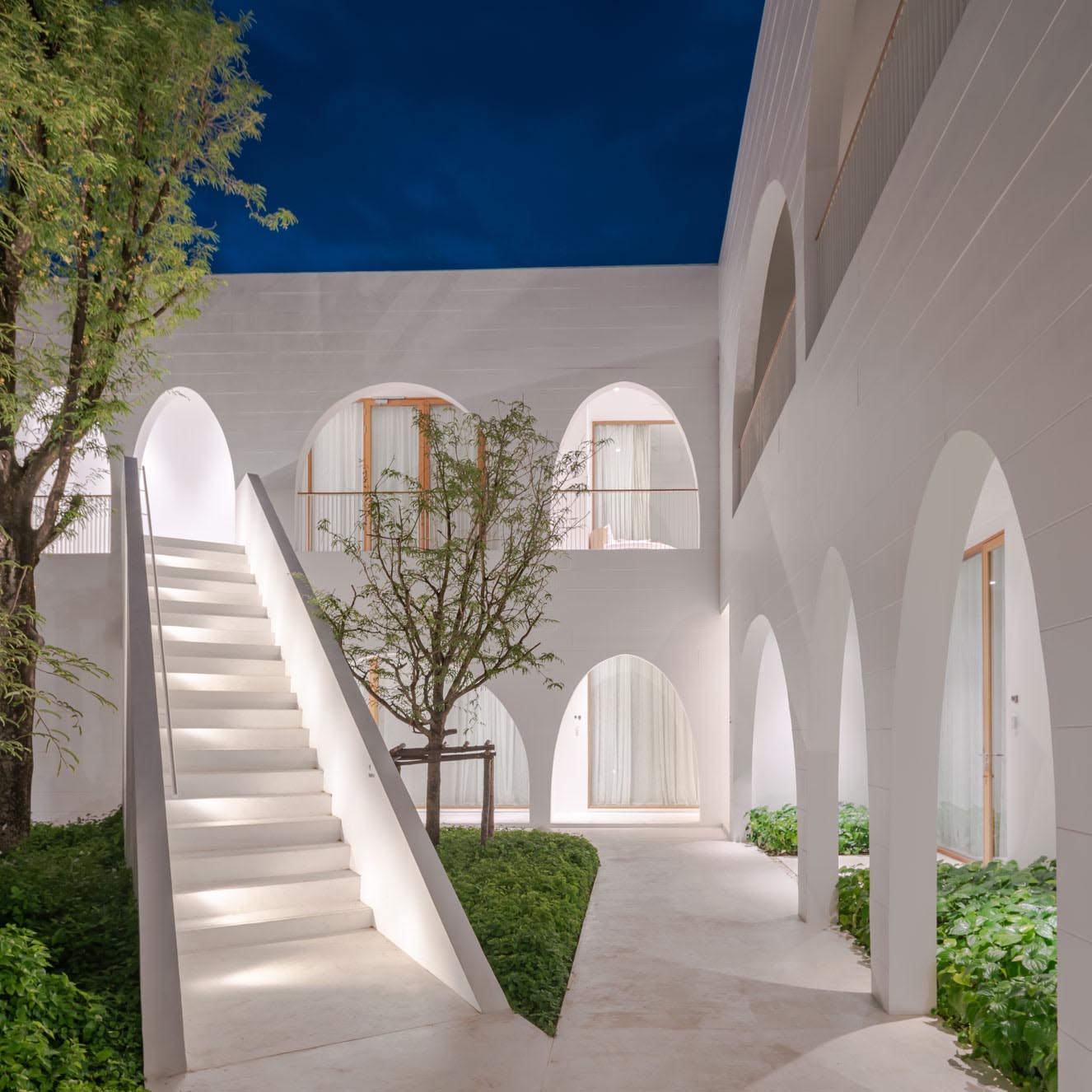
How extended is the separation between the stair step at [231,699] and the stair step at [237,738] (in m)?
0.24

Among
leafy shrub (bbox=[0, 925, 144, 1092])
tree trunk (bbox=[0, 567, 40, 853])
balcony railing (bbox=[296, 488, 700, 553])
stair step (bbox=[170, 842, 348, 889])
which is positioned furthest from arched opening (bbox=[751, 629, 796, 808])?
leafy shrub (bbox=[0, 925, 144, 1092])

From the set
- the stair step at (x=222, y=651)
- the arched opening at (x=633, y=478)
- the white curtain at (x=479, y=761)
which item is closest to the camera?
the stair step at (x=222, y=651)

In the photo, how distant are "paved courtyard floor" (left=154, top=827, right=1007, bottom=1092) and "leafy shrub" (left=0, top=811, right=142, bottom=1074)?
276 millimetres

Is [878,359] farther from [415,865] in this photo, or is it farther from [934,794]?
[415,865]

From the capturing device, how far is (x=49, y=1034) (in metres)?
3.78

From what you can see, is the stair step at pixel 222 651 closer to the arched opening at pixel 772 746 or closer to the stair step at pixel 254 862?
the stair step at pixel 254 862

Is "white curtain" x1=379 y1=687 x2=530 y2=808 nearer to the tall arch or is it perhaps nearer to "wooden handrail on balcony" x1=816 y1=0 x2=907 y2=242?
the tall arch

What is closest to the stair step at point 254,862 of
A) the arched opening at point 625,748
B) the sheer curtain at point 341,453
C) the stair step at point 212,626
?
the stair step at point 212,626

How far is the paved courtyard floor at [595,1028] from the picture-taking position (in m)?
3.79

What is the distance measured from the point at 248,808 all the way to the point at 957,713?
18.9ft

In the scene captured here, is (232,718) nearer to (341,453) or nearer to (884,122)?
(884,122)

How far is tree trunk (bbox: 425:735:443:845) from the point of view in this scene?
7.47 metres

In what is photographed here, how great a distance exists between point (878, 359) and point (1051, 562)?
6.96 feet

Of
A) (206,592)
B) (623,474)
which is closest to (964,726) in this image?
(206,592)
